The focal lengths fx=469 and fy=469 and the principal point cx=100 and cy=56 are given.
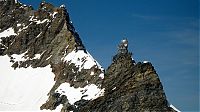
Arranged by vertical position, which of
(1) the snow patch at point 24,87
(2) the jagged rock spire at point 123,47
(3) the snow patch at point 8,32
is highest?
(3) the snow patch at point 8,32

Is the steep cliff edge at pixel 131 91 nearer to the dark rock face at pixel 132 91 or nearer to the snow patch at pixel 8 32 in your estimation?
the dark rock face at pixel 132 91

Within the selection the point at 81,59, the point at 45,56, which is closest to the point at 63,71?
the point at 81,59

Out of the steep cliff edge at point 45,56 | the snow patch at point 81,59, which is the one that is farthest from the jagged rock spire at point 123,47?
the snow patch at point 81,59

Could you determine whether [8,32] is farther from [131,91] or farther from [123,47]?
[131,91]

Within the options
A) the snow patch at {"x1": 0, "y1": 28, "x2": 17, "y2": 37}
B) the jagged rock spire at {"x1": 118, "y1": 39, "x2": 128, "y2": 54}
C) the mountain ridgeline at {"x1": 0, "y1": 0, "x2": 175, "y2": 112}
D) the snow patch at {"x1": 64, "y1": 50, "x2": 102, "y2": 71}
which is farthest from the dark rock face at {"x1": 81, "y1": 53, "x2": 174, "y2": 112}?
the snow patch at {"x1": 0, "y1": 28, "x2": 17, "y2": 37}

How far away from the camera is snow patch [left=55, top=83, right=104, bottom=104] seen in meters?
93.5

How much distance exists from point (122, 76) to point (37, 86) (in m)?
38.8

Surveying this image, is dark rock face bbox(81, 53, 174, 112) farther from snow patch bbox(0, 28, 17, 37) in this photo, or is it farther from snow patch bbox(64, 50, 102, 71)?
snow patch bbox(0, 28, 17, 37)

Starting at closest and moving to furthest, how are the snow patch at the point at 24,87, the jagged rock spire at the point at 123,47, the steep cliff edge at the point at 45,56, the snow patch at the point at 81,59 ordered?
1. the jagged rock spire at the point at 123,47
2. the steep cliff edge at the point at 45,56
3. the snow patch at the point at 81,59
4. the snow patch at the point at 24,87

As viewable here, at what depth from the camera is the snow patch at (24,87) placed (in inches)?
4225

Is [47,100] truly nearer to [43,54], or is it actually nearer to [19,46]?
[43,54]

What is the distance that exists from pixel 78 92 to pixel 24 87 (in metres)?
23.2

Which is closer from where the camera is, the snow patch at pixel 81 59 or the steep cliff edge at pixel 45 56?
the steep cliff edge at pixel 45 56

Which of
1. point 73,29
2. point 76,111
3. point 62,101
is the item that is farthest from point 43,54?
point 76,111
